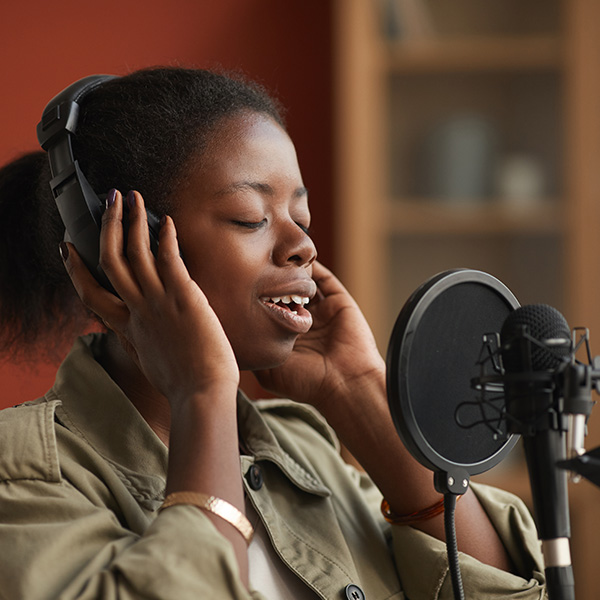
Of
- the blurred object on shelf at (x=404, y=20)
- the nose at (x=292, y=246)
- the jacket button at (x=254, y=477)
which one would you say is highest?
the blurred object on shelf at (x=404, y=20)

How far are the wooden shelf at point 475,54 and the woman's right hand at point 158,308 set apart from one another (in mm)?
1543

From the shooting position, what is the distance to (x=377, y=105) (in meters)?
2.32

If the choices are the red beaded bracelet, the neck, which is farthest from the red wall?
the red beaded bracelet

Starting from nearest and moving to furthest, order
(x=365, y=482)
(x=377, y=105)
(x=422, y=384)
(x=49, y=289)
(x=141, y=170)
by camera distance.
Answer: (x=422, y=384) < (x=141, y=170) < (x=49, y=289) < (x=365, y=482) < (x=377, y=105)

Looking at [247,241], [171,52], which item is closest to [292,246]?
[247,241]

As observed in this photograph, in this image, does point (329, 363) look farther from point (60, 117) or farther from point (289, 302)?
point (60, 117)

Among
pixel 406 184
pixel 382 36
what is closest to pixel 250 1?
pixel 382 36

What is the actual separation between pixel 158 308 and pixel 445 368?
0.31 metres

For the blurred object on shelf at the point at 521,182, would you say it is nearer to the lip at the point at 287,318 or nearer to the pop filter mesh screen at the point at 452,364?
the lip at the point at 287,318

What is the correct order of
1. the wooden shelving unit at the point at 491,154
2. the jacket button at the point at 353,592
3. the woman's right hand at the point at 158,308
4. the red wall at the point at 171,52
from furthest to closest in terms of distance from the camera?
the wooden shelving unit at the point at 491,154 → the red wall at the point at 171,52 → the jacket button at the point at 353,592 → the woman's right hand at the point at 158,308

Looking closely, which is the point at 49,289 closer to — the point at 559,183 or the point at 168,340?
the point at 168,340

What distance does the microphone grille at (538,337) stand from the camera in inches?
26.7

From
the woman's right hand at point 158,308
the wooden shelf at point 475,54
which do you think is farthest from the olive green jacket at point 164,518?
the wooden shelf at point 475,54

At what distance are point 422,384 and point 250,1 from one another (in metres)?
1.82
